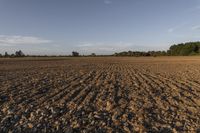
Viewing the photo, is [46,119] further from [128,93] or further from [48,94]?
[128,93]

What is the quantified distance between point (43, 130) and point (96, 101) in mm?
3670

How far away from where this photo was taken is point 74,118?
7359mm

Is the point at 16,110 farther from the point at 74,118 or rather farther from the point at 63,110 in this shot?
the point at 74,118

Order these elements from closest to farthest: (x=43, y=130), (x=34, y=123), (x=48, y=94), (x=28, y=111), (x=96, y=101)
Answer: (x=43, y=130)
(x=34, y=123)
(x=28, y=111)
(x=96, y=101)
(x=48, y=94)

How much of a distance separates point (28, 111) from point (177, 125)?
4.83 metres

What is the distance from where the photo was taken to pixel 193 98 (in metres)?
10.4

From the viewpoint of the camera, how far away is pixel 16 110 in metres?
8.37

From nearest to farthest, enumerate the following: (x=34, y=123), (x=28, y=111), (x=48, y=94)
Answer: (x=34, y=123)
(x=28, y=111)
(x=48, y=94)

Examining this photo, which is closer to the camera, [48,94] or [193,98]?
Result: [193,98]

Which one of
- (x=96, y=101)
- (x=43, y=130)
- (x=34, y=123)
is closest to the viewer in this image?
(x=43, y=130)

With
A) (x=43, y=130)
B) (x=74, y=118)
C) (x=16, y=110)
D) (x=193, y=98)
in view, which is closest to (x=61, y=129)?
(x=43, y=130)

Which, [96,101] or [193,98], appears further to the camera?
[193,98]

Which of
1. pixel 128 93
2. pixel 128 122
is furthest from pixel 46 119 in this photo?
pixel 128 93

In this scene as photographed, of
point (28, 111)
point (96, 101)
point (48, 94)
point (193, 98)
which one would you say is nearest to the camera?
point (28, 111)
